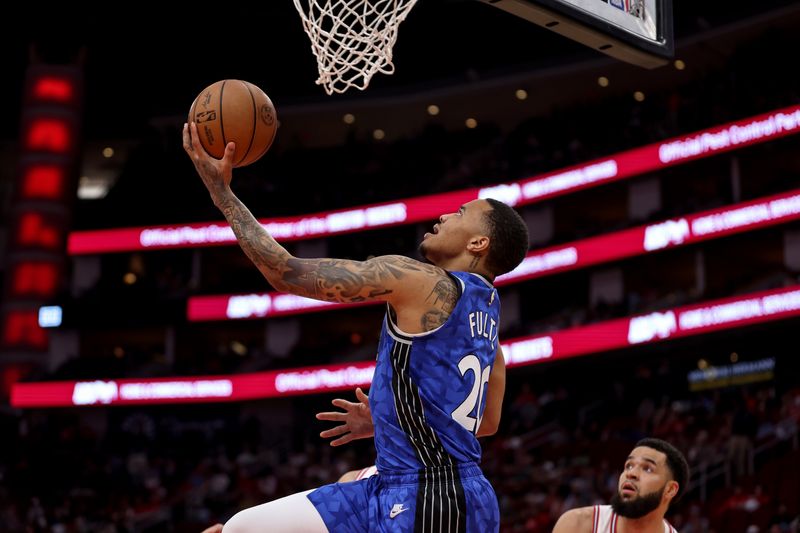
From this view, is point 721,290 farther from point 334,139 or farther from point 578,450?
point 334,139

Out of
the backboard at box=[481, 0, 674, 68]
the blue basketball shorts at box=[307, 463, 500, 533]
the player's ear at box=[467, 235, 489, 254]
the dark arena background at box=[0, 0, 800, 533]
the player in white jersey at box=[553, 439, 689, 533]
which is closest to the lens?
the blue basketball shorts at box=[307, 463, 500, 533]

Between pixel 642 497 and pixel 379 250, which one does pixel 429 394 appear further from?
pixel 379 250

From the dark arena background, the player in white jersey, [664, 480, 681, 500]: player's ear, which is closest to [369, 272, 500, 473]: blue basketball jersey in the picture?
the player in white jersey

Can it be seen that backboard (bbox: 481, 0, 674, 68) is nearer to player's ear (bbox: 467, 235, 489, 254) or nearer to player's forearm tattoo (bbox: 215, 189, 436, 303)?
player's ear (bbox: 467, 235, 489, 254)

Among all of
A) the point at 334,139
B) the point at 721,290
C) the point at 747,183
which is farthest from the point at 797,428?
the point at 334,139

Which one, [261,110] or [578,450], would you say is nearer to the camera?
[261,110]

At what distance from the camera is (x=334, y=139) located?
31641 mm

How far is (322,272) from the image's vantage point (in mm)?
3656

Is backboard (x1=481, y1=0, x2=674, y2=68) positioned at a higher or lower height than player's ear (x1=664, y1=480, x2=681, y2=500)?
higher

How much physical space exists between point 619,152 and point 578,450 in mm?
7477

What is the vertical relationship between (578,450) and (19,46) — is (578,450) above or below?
below

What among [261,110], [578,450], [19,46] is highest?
[19,46]

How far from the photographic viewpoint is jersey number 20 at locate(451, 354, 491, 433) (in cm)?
374

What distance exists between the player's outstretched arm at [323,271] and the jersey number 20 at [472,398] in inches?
12.1
